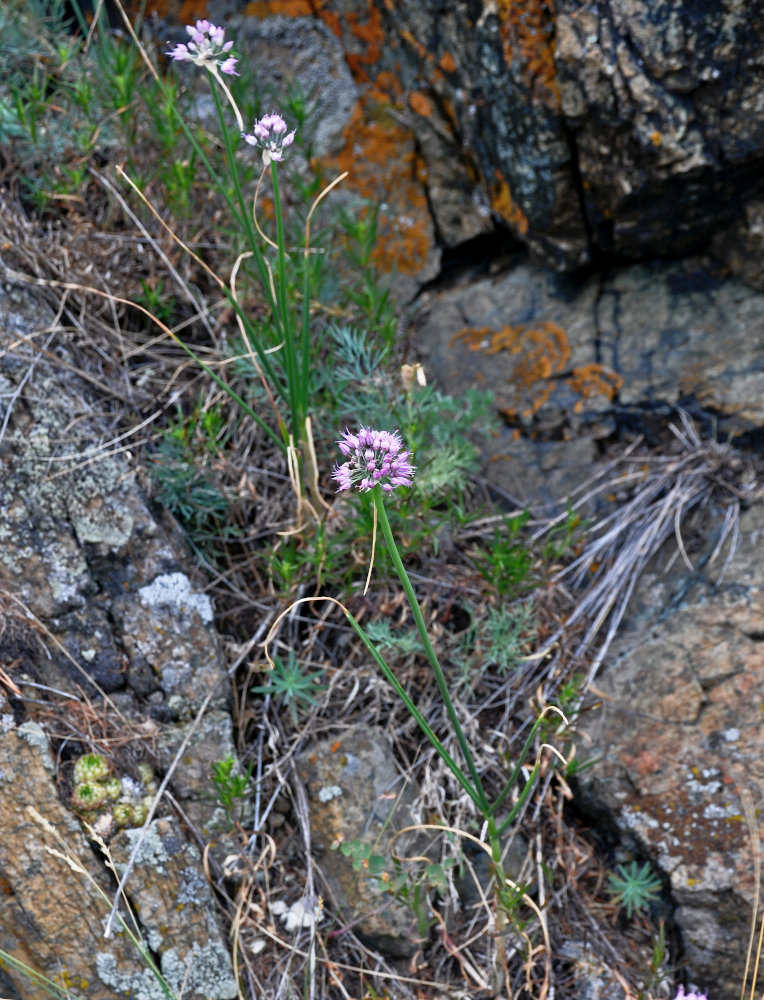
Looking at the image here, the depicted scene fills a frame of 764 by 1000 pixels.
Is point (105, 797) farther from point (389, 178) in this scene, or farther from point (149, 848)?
point (389, 178)

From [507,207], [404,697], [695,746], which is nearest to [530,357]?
[507,207]

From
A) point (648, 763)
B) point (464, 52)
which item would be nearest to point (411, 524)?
point (648, 763)

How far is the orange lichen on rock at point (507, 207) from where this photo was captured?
2920 millimetres

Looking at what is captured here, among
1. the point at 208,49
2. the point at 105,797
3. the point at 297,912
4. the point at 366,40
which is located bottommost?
the point at 297,912

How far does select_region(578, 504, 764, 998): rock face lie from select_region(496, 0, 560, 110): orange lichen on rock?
4.81 ft

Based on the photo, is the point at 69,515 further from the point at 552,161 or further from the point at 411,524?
the point at 552,161

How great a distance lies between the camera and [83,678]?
2.15 meters

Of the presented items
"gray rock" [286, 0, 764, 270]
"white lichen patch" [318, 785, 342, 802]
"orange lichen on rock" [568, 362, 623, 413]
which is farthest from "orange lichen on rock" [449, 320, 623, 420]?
"white lichen patch" [318, 785, 342, 802]

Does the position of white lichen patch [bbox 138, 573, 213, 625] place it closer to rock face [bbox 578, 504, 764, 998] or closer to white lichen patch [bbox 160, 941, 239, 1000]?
white lichen patch [bbox 160, 941, 239, 1000]

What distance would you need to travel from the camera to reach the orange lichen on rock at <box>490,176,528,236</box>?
2.92 meters

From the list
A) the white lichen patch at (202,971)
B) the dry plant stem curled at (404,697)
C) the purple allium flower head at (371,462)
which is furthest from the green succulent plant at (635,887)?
the purple allium flower head at (371,462)

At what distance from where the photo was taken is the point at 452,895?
2162 mm

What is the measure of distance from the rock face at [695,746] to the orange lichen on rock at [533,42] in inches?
57.7

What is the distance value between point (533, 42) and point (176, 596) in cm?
200
